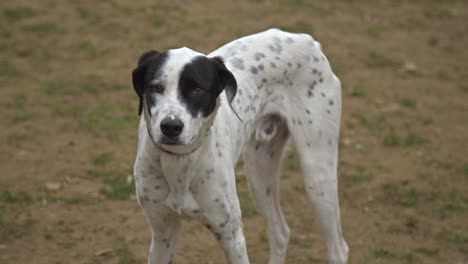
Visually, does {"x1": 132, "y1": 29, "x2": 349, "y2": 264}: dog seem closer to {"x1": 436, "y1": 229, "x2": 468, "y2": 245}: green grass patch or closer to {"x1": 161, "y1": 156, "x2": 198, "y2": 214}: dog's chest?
{"x1": 161, "y1": 156, "x2": 198, "y2": 214}: dog's chest

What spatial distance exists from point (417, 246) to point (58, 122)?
343 centimetres

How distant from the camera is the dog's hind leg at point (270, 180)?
4703 millimetres

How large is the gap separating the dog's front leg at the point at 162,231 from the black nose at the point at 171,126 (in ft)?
1.99

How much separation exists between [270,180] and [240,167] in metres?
1.77

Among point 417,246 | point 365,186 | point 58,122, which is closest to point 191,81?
point 417,246

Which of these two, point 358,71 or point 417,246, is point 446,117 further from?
point 417,246

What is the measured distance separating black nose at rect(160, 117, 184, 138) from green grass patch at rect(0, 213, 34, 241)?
7.62 ft

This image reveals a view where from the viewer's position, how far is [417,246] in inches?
211

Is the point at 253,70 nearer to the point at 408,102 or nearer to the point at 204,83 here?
the point at 204,83

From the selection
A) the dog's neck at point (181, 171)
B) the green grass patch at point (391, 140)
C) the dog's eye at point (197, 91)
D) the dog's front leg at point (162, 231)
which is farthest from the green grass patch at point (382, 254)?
the dog's eye at point (197, 91)

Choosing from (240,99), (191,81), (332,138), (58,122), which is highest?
(191,81)

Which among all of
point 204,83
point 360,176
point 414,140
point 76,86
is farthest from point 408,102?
point 204,83

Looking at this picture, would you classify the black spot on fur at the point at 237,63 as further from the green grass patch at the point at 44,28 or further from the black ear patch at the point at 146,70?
the green grass patch at the point at 44,28

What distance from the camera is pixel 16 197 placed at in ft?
18.6
